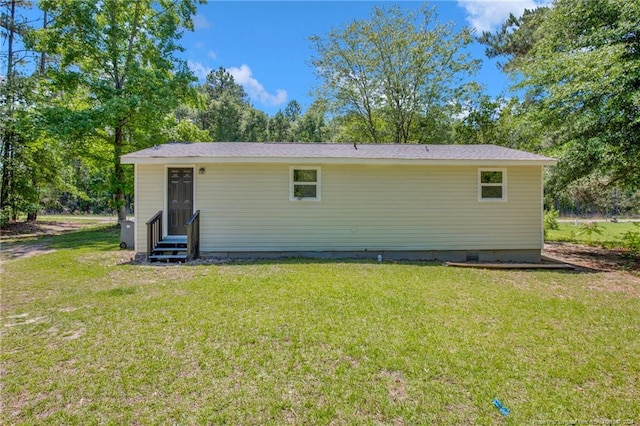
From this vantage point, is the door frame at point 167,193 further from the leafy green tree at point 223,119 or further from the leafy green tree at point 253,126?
the leafy green tree at point 253,126

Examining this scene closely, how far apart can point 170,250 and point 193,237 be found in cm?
62

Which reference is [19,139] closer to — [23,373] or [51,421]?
[23,373]

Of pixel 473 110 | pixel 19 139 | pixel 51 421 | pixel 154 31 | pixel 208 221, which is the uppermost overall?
pixel 154 31

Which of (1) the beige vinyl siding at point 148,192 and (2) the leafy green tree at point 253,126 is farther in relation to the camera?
(2) the leafy green tree at point 253,126

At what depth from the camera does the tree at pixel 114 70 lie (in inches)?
510

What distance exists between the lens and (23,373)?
9.34ft

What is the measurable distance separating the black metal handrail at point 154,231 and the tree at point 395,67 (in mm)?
14591

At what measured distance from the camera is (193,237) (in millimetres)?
7781

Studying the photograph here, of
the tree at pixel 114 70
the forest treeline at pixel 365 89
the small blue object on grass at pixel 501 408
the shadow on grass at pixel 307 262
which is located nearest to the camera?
the small blue object on grass at pixel 501 408

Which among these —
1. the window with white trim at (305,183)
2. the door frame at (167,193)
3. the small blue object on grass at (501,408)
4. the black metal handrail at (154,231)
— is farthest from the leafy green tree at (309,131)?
the small blue object on grass at (501,408)

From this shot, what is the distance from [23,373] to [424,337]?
3.95 metres

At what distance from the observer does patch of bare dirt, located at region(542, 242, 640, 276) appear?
8.04m

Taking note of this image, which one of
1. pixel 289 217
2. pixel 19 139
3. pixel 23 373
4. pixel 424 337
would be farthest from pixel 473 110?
pixel 19 139

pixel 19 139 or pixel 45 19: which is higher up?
pixel 45 19
